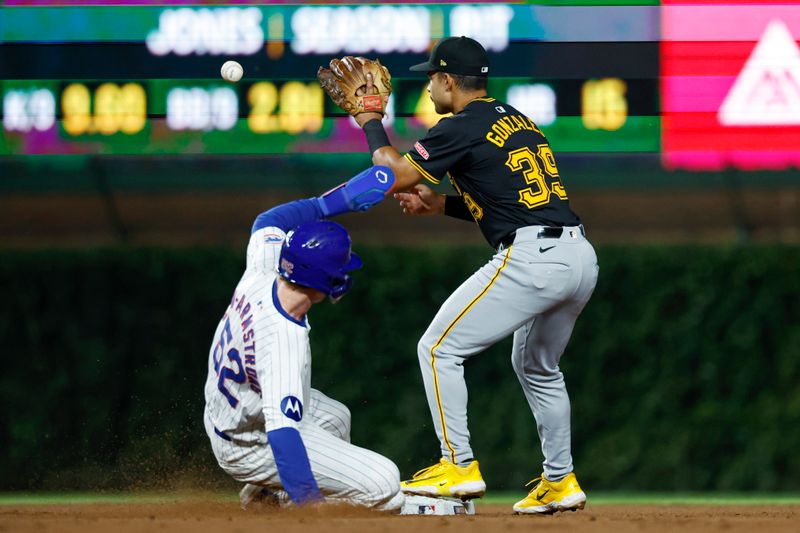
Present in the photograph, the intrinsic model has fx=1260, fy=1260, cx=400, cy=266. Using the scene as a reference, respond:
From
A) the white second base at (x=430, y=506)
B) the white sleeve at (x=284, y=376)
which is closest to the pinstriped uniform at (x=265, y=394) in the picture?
the white sleeve at (x=284, y=376)

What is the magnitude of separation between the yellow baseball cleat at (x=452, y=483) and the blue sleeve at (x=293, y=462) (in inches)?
32.3

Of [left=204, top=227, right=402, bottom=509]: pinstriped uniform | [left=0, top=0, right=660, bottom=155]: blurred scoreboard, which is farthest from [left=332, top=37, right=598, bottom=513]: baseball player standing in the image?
[left=0, top=0, right=660, bottom=155]: blurred scoreboard

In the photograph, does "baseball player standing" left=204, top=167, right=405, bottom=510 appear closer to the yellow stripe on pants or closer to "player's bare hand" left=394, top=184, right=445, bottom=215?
the yellow stripe on pants

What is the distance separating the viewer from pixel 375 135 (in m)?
5.29

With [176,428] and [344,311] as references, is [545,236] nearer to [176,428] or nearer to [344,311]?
[344,311]

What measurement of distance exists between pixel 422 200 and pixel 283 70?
9.10 feet

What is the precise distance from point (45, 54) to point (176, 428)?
2582 mm

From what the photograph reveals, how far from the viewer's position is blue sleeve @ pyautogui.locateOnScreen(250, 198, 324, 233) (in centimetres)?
501

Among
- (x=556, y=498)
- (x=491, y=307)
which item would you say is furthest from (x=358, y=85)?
(x=556, y=498)

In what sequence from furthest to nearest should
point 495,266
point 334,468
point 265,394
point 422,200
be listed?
point 422,200 → point 495,266 → point 334,468 → point 265,394

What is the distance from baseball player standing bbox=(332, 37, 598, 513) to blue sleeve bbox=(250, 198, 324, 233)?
1.09 feet

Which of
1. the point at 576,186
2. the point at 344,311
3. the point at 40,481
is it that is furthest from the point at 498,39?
the point at 40,481

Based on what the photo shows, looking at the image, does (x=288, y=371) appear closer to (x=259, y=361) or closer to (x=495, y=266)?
(x=259, y=361)

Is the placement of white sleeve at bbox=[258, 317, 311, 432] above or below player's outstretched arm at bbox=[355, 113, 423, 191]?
below
